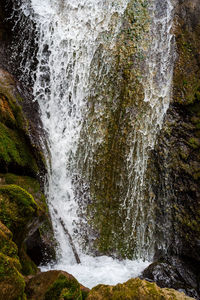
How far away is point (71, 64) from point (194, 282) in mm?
5233

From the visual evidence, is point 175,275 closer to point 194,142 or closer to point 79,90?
point 194,142

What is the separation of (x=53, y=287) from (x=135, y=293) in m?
0.78

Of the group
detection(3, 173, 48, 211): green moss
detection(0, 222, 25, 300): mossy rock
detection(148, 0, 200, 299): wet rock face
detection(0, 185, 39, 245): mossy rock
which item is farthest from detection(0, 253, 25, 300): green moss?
detection(148, 0, 200, 299): wet rock face

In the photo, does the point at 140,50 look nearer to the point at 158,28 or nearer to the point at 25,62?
the point at 158,28

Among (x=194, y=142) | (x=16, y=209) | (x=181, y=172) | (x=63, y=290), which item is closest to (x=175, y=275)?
(x=181, y=172)

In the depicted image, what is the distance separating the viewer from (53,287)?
268 cm

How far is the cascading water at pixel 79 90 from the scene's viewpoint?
19.6ft

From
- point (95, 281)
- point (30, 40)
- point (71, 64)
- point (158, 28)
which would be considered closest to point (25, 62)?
point (30, 40)

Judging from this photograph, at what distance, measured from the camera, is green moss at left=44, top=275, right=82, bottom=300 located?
2.65 metres

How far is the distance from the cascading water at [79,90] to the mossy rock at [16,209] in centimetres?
230

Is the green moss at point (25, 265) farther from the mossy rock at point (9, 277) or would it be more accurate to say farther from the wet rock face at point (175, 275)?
the wet rock face at point (175, 275)

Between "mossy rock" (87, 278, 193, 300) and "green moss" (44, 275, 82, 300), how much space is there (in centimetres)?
17

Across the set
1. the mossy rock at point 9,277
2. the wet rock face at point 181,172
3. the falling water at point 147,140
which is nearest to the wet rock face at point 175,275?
the wet rock face at point 181,172

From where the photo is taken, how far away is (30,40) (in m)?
6.18
